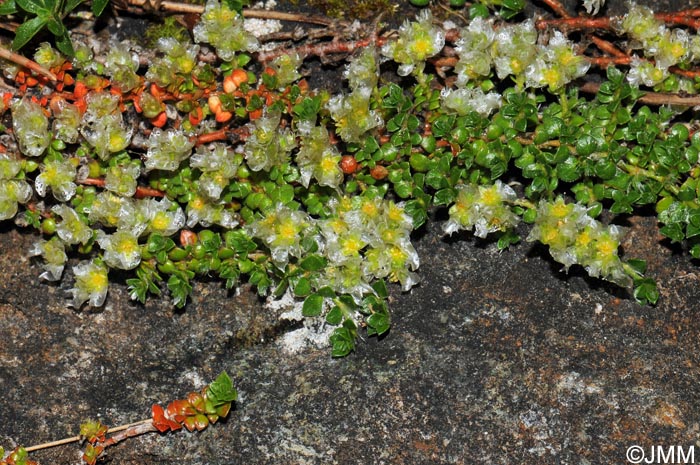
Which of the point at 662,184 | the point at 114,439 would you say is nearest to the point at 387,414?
the point at 114,439

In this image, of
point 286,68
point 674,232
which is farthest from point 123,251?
point 674,232

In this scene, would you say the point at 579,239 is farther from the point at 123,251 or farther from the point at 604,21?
the point at 123,251

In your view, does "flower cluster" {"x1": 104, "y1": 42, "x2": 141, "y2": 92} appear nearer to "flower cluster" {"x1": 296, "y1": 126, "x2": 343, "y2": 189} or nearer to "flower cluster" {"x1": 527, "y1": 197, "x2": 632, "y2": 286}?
"flower cluster" {"x1": 296, "y1": 126, "x2": 343, "y2": 189}

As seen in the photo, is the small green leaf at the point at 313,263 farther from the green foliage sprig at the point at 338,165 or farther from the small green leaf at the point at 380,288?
the small green leaf at the point at 380,288

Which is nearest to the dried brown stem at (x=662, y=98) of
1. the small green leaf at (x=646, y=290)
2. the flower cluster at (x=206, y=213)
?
the small green leaf at (x=646, y=290)

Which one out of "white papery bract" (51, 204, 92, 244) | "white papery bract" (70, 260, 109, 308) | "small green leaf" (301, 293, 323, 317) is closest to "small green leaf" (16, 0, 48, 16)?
"white papery bract" (51, 204, 92, 244)

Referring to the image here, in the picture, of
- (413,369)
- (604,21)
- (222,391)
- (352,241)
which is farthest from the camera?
(604,21)

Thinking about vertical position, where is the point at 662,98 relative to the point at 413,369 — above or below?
above
